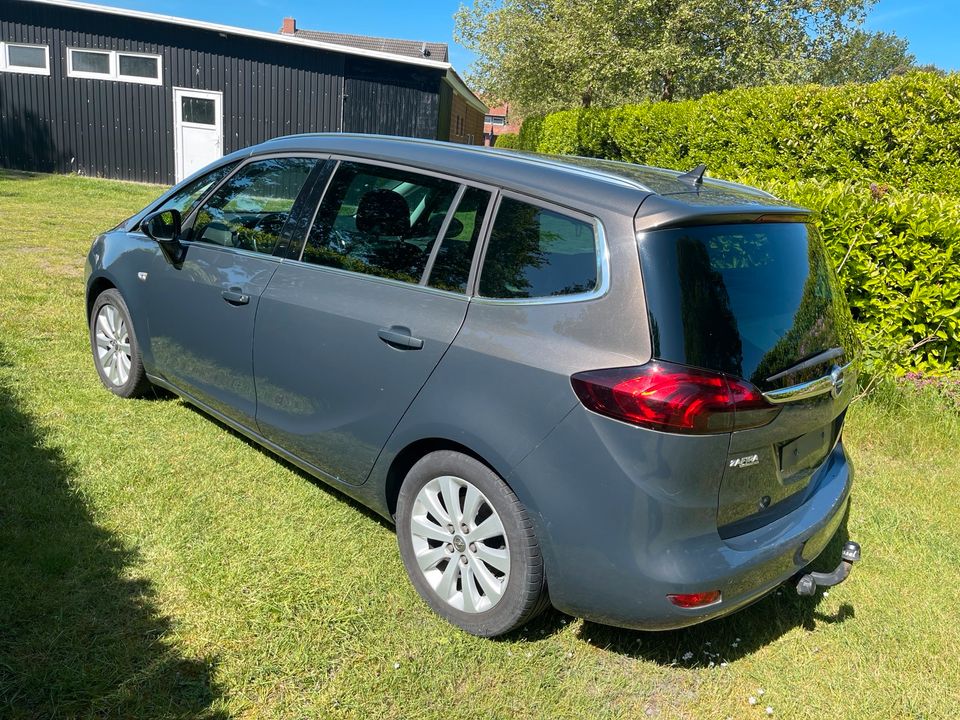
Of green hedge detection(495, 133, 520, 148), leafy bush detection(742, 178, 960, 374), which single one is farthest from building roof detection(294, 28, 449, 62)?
leafy bush detection(742, 178, 960, 374)

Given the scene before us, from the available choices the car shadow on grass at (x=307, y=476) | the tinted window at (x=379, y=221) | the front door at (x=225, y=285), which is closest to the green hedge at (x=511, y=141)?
the car shadow on grass at (x=307, y=476)

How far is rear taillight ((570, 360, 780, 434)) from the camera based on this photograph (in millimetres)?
2223

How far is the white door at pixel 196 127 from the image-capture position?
59.7 feet

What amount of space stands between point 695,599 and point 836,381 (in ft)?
3.26

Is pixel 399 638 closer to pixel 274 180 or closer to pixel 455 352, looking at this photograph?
pixel 455 352

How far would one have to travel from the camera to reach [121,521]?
3297 millimetres

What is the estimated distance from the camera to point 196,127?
18.4 m

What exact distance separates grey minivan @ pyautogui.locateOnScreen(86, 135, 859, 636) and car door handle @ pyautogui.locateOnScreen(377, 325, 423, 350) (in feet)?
0.04

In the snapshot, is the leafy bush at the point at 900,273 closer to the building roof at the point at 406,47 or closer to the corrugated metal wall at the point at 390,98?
the corrugated metal wall at the point at 390,98

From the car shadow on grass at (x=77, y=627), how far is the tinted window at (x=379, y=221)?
1556mm

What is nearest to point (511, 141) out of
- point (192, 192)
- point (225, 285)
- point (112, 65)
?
point (112, 65)

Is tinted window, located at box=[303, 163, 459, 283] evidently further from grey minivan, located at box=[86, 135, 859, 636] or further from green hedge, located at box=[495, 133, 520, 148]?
green hedge, located at box=[495, 133, 520, 148]

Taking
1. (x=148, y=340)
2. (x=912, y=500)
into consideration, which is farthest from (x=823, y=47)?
(x=148, y=340)

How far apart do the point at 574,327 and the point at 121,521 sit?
2264 millimetres
